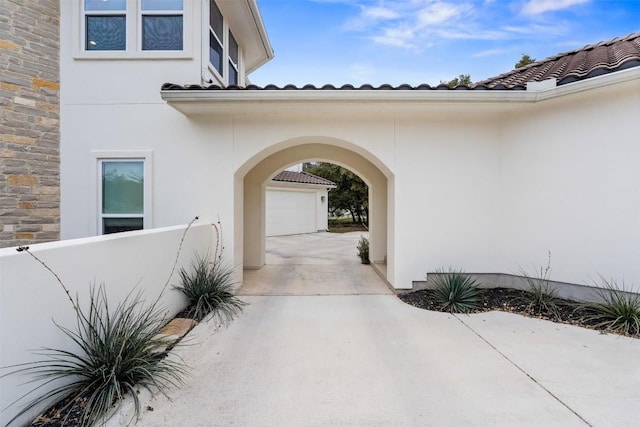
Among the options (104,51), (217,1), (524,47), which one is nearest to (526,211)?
(217,1)

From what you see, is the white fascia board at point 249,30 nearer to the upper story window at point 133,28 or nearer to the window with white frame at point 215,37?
the window with white frame at point 215,37

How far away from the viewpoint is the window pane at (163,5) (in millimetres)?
6949

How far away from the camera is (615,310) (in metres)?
5.13

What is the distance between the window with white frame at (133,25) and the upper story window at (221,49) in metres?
0.75

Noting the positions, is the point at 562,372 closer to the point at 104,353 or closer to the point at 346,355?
the point at 346,355

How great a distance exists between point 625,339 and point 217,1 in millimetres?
10726

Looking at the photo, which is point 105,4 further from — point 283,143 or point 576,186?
point 576,186

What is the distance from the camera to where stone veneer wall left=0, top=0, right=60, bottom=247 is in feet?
20.0

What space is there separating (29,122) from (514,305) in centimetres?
1051

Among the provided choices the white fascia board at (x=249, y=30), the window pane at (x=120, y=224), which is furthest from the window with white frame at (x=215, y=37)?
the window pane at (x=120, y=224)

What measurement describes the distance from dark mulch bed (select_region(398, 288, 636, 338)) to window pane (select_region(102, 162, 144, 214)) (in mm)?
6279

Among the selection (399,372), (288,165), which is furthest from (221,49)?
(399,372)

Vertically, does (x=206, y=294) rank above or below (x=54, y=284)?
below

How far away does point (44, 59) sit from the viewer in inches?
263
